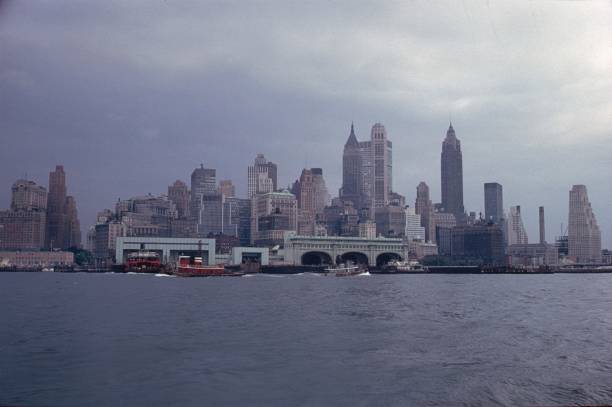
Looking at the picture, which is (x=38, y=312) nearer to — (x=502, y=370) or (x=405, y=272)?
(x=502, y=370)

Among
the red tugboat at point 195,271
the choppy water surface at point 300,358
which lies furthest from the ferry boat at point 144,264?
the choppy water surface at point 300,358

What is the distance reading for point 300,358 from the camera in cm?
2581

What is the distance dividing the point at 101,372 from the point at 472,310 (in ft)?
106

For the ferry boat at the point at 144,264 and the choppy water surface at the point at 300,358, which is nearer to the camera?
the choppy water surface at the point at 300,358

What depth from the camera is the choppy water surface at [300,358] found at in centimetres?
2006

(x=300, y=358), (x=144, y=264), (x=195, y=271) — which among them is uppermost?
(x=144, y=264)

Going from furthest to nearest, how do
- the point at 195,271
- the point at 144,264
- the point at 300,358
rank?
the point at 144,264 → the point at 195,271 → the point at 300,358

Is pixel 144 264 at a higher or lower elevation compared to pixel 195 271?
higher

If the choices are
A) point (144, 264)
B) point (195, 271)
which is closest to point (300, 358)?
point (195, 271)

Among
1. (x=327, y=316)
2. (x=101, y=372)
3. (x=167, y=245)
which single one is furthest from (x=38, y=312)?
(x=167, y=245)

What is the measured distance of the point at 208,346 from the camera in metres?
28.6

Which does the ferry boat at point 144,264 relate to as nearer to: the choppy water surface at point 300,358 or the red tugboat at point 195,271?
the red tugboat at point 195,271

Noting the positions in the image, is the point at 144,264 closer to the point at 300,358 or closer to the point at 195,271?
the point at 195,271

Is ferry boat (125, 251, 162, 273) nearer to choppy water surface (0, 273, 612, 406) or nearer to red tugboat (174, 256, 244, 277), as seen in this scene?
red tugboat (174, 256, 244, 277)
